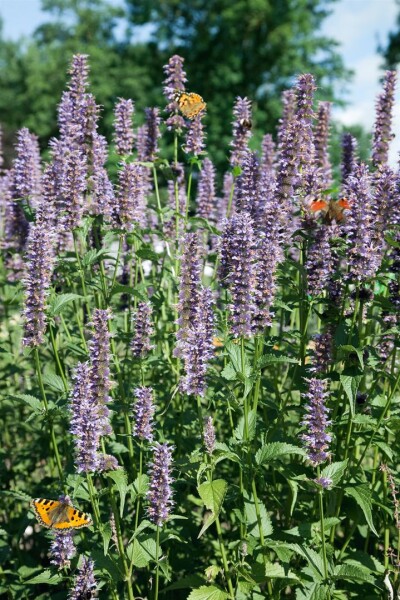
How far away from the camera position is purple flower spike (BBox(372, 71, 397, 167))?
15.4ft

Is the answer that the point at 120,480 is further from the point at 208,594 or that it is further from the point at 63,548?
the point at 208,594

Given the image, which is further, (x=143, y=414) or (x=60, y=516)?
(x=143, y=414)

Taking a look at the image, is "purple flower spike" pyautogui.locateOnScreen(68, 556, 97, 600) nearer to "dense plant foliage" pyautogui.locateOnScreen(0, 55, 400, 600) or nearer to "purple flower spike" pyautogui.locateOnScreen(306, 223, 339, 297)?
"dense plant foliage" pyautogui.locateOnScreen(0, 55, 400, 600)

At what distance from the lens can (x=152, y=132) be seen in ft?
17.6

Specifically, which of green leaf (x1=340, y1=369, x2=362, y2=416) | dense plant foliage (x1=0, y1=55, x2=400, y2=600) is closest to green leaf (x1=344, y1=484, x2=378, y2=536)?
dense plant foliage (x1=0, y1=55, x2=400, y2=600)

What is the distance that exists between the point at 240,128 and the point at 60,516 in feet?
10.2

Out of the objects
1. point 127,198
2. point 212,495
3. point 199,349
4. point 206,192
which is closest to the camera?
point 212,495

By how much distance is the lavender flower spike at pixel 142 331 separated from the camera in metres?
3.93

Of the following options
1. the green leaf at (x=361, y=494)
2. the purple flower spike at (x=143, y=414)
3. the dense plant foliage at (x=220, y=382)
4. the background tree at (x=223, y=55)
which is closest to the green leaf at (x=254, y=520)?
the dense plant foliage at (x=220, y=382)

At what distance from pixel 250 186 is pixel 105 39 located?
4495 centimetres

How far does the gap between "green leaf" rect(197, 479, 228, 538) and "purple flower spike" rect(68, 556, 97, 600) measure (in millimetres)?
598

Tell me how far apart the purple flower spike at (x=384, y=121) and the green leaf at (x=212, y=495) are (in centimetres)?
249

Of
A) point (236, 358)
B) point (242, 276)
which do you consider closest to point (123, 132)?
point (242, 276)

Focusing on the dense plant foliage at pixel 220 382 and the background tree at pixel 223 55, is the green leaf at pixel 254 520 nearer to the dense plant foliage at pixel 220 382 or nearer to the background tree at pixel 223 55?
the dense plant foliage at pixel 220 382
